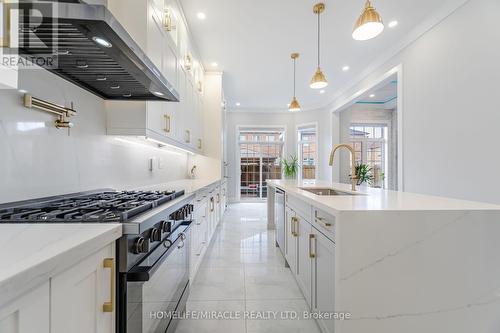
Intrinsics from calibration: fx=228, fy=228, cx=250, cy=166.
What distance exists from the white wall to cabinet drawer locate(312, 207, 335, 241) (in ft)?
7.13

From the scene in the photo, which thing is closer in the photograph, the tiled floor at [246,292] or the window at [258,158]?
the tiled floor at [246,292]

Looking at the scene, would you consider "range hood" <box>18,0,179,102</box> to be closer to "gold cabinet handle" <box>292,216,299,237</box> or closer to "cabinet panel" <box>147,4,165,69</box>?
"cabinet panel" <box>147,4,165,69</box>

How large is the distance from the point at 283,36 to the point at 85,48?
120 inches

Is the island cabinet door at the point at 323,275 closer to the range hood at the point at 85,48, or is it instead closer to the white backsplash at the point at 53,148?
the range hood at the point at 85,48

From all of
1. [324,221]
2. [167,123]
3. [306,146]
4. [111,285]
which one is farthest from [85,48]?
[306,146]

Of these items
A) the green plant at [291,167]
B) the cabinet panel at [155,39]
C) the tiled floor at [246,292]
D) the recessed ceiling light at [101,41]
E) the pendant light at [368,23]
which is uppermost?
the pendant light at [368,23]

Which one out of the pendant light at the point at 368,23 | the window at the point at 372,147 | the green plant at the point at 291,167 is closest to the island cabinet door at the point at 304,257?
the pendant light at the point at 368,23

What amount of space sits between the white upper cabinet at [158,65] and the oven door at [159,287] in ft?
2.93

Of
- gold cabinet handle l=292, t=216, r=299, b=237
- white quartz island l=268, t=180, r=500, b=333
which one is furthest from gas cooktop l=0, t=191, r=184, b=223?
gold cabinet handle l=292, t=216, r=299, b=237

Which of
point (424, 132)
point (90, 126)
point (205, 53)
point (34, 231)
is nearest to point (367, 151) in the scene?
point (424, 132)

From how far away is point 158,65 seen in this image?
192 cm

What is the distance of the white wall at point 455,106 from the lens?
2346 millimetres

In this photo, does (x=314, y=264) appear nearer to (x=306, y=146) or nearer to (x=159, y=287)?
(x=159, y=287)

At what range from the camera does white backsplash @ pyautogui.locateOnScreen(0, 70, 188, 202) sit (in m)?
1.04
